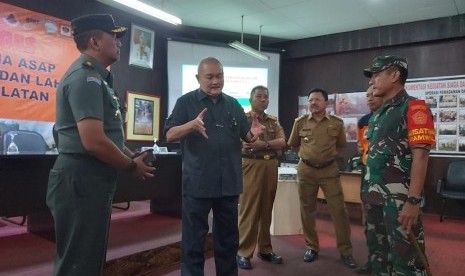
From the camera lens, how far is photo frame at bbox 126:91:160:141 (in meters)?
5.74

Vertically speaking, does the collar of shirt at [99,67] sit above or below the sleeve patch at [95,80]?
above

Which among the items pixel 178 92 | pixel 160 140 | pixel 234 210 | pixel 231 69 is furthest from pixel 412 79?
pixel 234 210

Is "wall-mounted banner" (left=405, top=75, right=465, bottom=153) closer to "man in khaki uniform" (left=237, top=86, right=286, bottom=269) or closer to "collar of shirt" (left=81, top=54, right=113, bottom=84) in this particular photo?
"man in khaki uniform" (left=237, top=86, right=286, bottom=269)

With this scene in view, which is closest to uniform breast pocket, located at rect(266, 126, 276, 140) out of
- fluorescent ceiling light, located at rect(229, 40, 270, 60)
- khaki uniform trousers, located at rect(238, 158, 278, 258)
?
khaki uniform trousers, located at rect(238, 158, 278, 258)

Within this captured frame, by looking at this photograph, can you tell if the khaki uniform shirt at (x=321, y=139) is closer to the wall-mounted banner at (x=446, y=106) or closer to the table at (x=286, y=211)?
the table at (x=286, y=211)

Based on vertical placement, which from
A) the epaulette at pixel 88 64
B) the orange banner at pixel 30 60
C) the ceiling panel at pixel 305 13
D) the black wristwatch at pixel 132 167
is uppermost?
the ceiling panel at pixel 305 13

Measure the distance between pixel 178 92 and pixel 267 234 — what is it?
3684 millimetres

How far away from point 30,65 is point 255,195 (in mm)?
3540

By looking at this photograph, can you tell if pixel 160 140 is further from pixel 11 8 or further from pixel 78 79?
pixel 78 79

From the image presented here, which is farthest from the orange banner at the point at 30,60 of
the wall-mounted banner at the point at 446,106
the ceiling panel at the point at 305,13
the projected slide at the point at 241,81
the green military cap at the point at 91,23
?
the wall-mounted banner at the point at 446,106

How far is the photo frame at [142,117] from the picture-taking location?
5742 millimetres

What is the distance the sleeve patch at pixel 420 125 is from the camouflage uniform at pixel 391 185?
0.01 metres

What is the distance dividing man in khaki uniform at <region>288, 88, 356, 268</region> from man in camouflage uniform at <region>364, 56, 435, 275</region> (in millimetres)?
1040

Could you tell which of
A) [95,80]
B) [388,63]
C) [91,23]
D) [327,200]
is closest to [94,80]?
[95,80]
